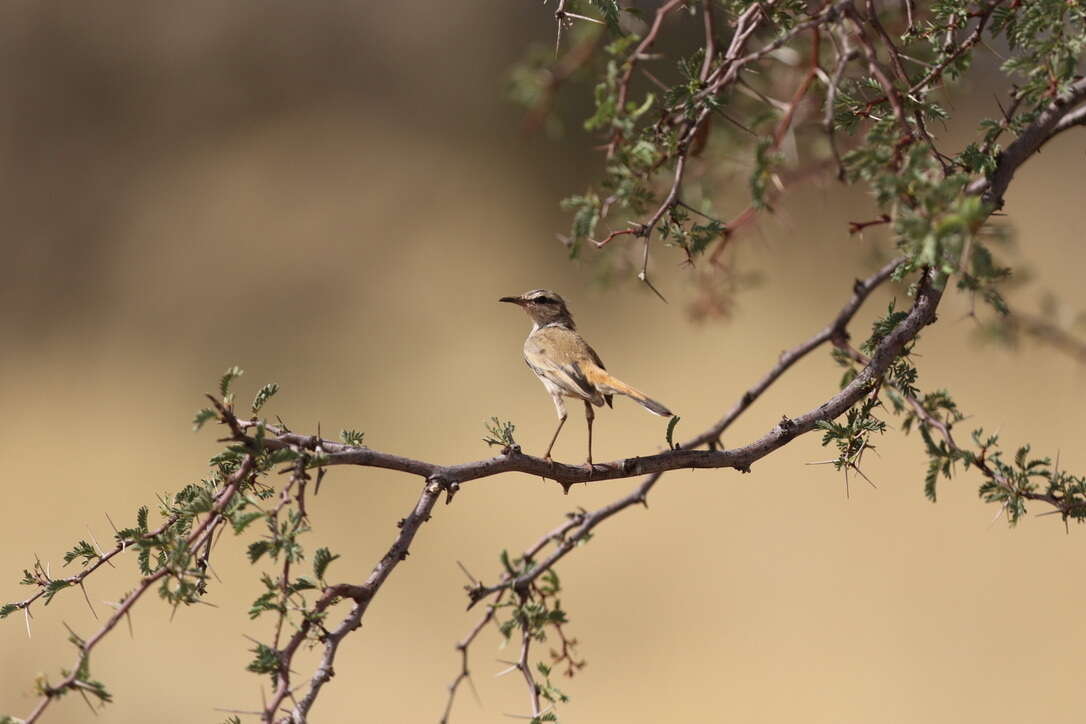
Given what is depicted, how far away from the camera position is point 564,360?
3307 mm

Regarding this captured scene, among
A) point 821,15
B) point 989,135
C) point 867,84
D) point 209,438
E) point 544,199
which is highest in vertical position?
point 544,199

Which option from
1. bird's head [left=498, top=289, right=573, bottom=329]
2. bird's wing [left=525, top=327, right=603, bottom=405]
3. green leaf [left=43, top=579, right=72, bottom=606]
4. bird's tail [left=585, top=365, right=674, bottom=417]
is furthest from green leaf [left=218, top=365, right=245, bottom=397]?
bird's head [left=498, top=289, right=573, bottom=329]

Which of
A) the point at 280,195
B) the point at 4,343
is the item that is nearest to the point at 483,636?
the point at 280,195

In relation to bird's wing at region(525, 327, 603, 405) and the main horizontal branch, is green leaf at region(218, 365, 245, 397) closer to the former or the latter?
the main horizontal branch

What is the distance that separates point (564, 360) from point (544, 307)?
75cm

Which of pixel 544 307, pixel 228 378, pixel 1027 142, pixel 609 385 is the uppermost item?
pixel 544 307

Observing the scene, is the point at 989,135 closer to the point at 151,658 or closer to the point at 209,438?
the point at 151,658

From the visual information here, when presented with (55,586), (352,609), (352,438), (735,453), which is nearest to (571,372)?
(735,453)

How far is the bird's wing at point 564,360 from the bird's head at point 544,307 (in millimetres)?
381

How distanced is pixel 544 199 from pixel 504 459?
634 cm

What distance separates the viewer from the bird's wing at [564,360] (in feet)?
10.5

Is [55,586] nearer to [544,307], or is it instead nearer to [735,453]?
[735,453]

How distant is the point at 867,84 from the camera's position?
220 cm

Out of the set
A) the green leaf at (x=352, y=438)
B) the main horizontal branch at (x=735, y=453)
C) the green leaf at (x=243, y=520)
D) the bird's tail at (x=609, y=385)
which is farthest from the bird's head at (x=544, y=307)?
the green leaf at (x=243, y=520)
